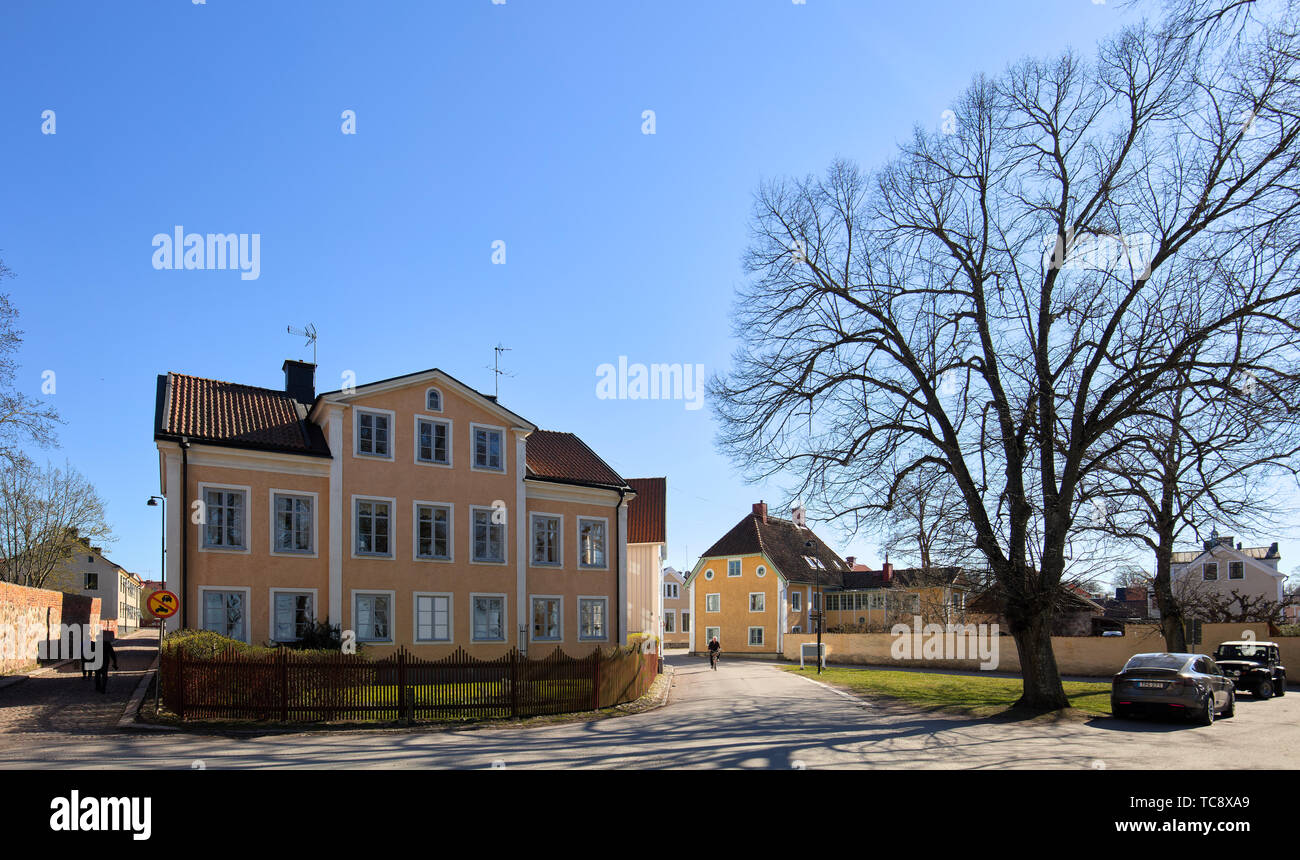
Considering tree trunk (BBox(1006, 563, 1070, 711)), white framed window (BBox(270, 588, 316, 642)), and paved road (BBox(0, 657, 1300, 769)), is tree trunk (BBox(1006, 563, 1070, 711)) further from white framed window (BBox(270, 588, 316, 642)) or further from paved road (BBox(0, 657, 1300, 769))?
white framed window (BBox(270, 588, 316, 642))

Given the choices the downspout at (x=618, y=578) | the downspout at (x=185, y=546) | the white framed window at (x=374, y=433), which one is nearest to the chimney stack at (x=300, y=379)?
the white framed window at (x=374, y=433)

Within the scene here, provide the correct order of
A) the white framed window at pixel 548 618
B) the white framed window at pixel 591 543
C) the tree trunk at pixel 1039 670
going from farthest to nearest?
the white framed window at pixel 591 543 < the white framed window at pixel 548 618 < the tree trunk at pixel 1039 670

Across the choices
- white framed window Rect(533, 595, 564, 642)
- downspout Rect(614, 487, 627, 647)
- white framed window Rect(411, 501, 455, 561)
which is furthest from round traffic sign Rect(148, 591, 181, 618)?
downspout Rect(614, 487, 627, 647)

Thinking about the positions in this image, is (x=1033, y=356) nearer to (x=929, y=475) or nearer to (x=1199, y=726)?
(x=929, y=475)

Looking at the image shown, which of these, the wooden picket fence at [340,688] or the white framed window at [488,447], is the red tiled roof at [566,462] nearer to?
the white framed window at [488,447]

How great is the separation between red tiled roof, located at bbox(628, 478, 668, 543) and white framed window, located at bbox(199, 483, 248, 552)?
19700 mm

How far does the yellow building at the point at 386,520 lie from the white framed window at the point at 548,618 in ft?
0.18

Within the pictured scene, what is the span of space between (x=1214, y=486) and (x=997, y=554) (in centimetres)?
476

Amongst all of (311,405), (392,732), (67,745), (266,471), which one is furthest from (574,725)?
(311,405)

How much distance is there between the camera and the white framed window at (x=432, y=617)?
29.3 m

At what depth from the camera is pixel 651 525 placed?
43.5m

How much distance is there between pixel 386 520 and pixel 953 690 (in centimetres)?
1972

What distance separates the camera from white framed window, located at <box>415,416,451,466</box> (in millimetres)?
29906

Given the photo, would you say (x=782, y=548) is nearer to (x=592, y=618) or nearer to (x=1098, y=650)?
(x=1098, y=650)
